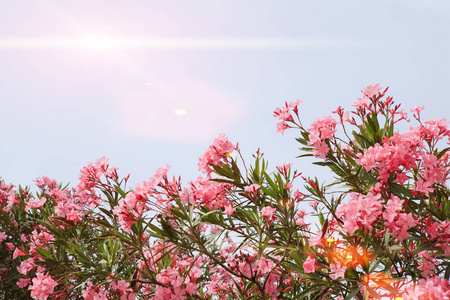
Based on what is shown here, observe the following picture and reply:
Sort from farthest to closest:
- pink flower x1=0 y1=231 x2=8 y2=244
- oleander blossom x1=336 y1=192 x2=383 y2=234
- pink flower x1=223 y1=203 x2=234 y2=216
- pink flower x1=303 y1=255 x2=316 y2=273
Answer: pink flower x1=0 y1=231 x2=8 y2=244 < pink flower x1=223 y1=203 x2=234 y2=216 < pink flower x1=303 y1=255 x2=316 y2=273 < oleander blossom x1=336 y1=192 x2=383 y2=234

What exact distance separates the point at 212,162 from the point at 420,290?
1.44 meters

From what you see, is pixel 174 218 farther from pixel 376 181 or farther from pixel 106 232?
pixel 376 181

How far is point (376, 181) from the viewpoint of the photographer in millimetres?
2141

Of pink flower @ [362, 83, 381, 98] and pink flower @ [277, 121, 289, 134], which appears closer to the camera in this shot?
pink flower @ [362, 83, 381, 98]

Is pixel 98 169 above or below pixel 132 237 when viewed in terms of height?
above

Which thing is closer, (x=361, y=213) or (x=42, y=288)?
(x=361, y=213)

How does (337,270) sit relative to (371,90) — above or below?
below

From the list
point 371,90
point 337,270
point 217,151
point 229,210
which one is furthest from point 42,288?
point 371,90

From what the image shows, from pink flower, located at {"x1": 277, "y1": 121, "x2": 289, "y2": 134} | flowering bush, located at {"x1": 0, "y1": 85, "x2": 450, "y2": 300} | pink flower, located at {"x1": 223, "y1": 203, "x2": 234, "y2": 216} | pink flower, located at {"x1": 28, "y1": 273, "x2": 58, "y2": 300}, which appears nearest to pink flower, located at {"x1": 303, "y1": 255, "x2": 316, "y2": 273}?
flowering bush, located at {"x1": 0, "y1": 85, "x2": 450, "y2": 300}

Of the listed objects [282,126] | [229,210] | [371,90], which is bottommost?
[229,210]

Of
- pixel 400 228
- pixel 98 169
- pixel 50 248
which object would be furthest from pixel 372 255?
pixel 50 248

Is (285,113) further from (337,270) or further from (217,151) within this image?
(337,270)

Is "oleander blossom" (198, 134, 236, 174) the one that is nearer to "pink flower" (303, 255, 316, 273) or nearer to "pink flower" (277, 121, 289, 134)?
"pink flower" (277, 121, 289, 134)

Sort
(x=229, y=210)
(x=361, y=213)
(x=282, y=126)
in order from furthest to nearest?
1. (x=282, y=126)
2. (x=229, y=210)
3. (x=361, y=213)
